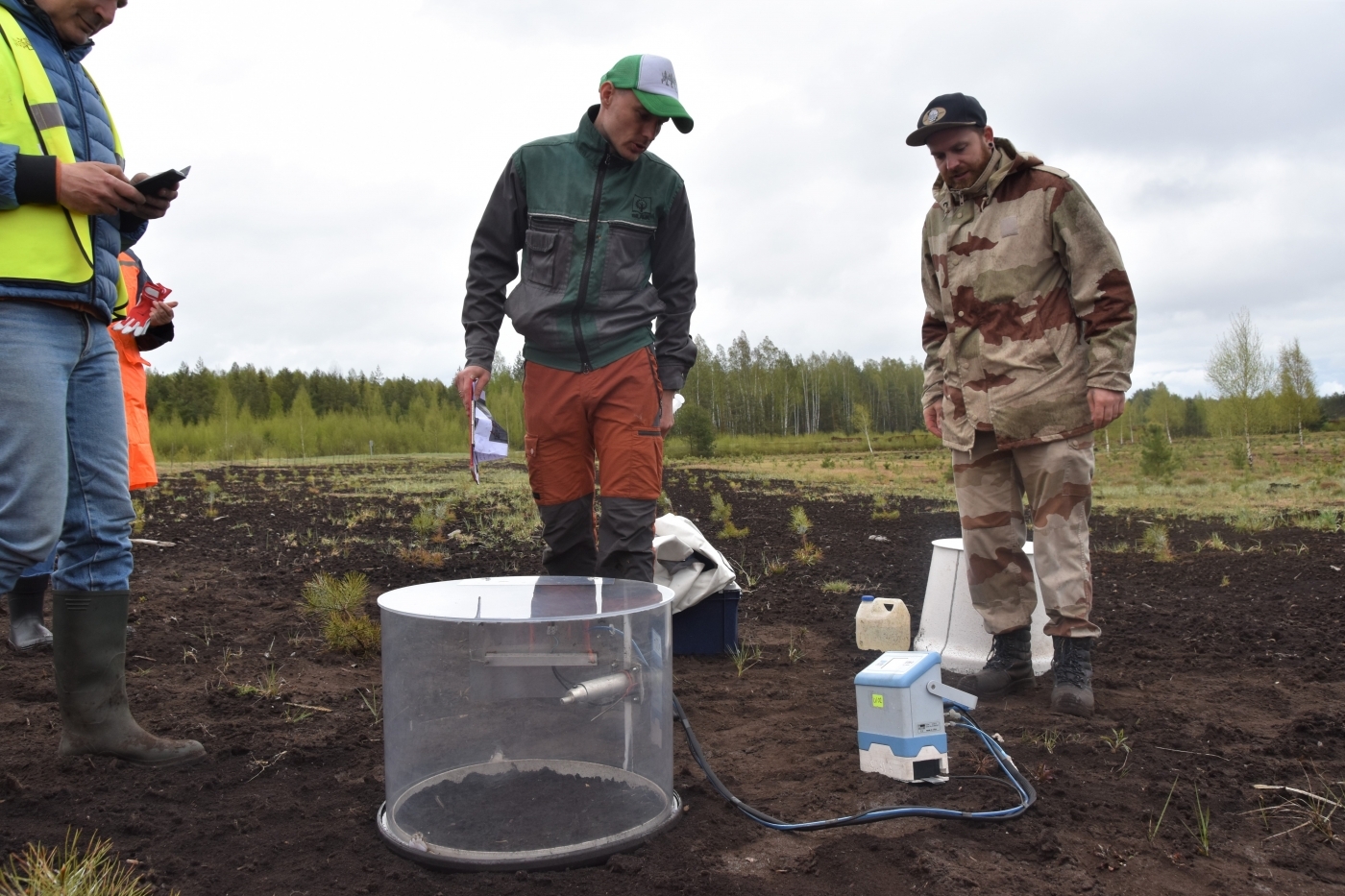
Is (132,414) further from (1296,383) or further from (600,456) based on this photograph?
(1296,383)

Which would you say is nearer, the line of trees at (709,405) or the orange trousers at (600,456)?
the orange trousers at (600,456)

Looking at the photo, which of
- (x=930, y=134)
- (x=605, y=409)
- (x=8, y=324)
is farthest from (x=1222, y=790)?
(x=8, y=324)

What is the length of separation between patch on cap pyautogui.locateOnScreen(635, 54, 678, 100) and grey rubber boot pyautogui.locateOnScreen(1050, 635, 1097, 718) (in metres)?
2.31

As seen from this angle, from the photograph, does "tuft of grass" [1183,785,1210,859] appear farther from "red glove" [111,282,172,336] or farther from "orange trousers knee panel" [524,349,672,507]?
"red glove" [111,282,172,336]

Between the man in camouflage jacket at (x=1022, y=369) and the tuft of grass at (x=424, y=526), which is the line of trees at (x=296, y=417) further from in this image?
the man in camouflage jacket at (x=1022, y=369)

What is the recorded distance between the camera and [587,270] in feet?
10.5

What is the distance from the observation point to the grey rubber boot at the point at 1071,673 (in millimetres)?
3131

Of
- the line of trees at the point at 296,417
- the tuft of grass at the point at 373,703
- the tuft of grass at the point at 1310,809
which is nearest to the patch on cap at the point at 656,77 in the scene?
the tuft of grass at the point at 373,703

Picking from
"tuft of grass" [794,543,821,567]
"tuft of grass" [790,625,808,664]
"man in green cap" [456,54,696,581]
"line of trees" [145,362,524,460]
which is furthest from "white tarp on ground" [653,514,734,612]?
"line of trees" [145,362,524,460]

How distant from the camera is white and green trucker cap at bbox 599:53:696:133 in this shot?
3.03m

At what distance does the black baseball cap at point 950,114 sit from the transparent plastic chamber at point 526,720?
2.05 metres

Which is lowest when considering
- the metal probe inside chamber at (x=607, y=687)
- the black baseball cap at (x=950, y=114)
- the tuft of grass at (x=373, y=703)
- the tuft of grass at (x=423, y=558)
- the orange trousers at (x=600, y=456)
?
the tuft of grass at (x=373, y=703)

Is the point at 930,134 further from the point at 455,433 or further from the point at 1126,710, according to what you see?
the point at 455,433

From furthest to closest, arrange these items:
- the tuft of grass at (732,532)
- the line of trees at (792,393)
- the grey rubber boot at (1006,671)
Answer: the line of trees at (792,393), the tuft of grass at (732,532), the grey rubber boot at (1006,671)
